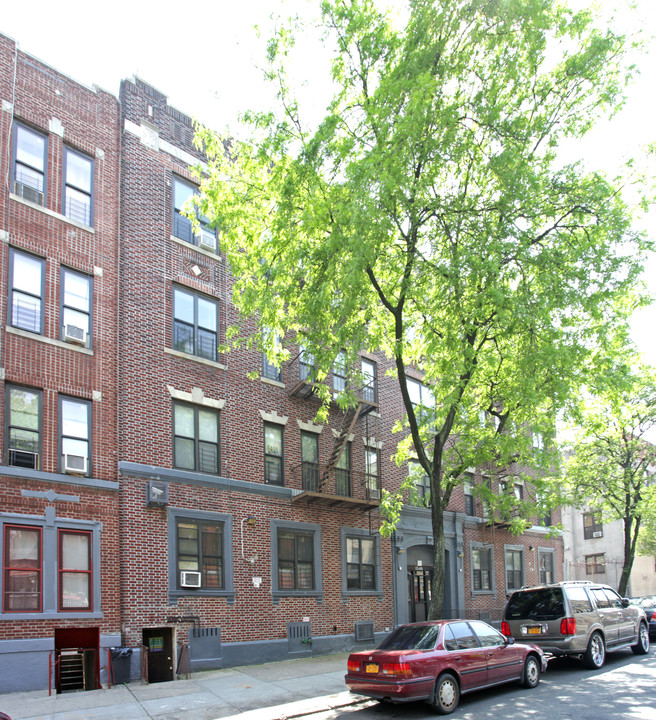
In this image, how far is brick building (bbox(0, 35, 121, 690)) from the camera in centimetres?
1342

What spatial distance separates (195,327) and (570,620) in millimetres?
Result: 11078

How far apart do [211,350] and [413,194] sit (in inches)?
279

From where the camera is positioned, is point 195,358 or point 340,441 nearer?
point 195,358

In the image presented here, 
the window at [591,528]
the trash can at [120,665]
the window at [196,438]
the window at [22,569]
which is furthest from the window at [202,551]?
the window at [591,528]

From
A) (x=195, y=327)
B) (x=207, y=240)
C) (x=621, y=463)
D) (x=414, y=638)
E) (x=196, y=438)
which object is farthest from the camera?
(x=621, y=463)

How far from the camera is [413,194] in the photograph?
14.1m

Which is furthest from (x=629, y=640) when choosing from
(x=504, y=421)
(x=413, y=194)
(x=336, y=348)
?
(x=413, y=194)

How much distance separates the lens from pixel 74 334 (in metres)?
15.1

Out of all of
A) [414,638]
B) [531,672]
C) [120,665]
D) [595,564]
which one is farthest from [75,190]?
[595,564]

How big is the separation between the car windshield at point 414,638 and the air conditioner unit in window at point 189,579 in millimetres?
5758

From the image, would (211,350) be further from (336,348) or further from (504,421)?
(504,421)

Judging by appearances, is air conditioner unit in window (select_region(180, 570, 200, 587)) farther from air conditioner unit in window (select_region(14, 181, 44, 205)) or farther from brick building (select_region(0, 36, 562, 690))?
air conditioner unit in window (select_region(14, 181, 44, 205))

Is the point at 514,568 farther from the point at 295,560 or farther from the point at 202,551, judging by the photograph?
the point at 202,551

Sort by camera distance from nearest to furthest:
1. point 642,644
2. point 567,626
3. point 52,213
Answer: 1. point 567,626
2. point 52,213
3. point 642,644
